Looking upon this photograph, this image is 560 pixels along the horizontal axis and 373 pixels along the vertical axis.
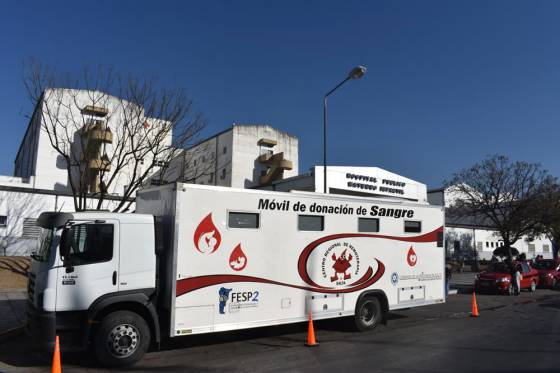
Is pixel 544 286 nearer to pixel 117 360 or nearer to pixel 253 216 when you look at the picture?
pixel 253 216

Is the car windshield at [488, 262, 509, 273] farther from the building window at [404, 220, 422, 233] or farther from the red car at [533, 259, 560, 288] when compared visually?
the building window at [404, 220, 422, 233]

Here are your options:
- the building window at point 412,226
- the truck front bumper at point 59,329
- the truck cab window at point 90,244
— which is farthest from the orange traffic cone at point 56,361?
the building window at point 412,226

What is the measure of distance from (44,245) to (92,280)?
3.75ft

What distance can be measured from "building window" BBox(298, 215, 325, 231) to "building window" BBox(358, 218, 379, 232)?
115 centimetres

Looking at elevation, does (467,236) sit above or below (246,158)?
below

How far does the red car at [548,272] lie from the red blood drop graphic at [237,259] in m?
21.1

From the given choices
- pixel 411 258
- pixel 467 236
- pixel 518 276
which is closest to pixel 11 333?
pixel 411 258

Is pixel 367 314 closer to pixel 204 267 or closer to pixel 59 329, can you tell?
pixel 204 267

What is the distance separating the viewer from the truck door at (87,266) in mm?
7375

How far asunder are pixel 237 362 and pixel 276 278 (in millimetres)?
1895

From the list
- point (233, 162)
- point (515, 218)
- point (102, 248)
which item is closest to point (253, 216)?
point (102, 248)

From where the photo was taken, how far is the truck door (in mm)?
7375

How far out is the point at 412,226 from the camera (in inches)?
460

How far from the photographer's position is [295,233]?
31.4 ft
